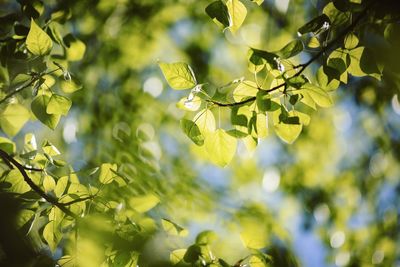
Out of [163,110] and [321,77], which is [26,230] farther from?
[163,110]

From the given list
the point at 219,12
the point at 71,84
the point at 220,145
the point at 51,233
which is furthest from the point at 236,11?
the point at 51,233

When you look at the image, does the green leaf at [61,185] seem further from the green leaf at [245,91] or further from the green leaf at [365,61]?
the green leaf at [365,61]

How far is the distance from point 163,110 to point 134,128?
0.33 metres

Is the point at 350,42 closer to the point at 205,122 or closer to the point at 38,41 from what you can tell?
the point at 205,122

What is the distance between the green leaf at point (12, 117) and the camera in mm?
919

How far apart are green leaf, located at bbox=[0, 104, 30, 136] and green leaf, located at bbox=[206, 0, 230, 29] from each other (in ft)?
1.92

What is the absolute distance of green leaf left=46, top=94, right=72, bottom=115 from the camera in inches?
29.6

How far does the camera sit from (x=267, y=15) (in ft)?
7.41

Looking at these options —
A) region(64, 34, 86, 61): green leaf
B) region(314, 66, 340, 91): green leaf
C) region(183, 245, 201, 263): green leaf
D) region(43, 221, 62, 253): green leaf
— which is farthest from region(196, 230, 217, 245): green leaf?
region(64, 34, 86, 61): green leaf

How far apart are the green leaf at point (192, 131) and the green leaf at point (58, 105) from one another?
0.26 m

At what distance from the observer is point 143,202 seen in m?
0.88

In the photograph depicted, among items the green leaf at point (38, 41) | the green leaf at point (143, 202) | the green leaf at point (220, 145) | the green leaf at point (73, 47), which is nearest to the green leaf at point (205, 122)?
the green leaf at point (220, 145)

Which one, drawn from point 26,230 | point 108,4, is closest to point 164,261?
point 26,230

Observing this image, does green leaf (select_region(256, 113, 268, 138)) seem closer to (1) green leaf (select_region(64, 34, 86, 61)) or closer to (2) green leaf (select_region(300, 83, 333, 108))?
(2) green leaf (select_region(300, 83, 333, 108))
